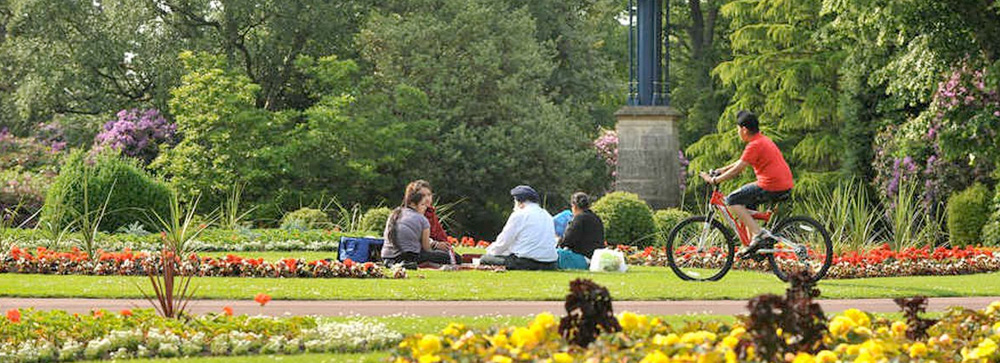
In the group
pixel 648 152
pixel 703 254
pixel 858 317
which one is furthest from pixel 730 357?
pixel 648 152

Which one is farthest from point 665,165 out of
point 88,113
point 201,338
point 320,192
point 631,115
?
point 201,338

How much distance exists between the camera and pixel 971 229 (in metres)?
21.1

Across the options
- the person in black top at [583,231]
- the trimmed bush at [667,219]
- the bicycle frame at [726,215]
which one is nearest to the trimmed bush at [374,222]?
the trimmed bush at [667,219]

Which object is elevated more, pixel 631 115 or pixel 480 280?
Answer: pixel 631 115

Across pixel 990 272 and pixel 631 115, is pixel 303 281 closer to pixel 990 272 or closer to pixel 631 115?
pixel 990 272

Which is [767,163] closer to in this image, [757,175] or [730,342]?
[757,175]

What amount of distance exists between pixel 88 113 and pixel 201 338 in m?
27.0

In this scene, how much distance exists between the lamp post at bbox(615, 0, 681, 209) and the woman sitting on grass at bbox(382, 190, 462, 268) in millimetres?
12935

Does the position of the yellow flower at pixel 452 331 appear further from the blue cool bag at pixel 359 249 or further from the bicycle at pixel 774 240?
the blue cool bag at pixel 359 249

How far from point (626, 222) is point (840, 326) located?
15184mm

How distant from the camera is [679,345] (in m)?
5.22

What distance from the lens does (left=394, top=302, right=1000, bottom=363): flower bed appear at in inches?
201

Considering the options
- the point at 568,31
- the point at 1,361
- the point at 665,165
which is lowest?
the point at 1,361

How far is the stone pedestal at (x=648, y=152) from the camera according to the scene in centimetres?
2659
